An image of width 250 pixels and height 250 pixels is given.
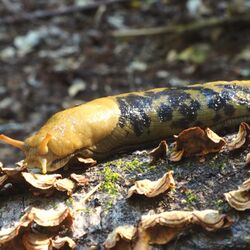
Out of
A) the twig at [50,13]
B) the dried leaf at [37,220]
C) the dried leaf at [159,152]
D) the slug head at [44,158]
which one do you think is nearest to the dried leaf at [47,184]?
the dried leaf at [37,220]

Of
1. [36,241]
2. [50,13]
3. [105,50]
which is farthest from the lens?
[50,13]

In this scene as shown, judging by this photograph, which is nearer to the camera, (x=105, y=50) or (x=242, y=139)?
(x=242, y=139)

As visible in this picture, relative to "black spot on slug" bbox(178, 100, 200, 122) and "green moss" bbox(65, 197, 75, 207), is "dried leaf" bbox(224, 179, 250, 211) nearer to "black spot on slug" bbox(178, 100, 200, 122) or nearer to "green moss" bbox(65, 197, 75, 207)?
"green moss" bbox(65, 197, 75, 207)

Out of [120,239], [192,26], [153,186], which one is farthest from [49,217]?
[192,26]

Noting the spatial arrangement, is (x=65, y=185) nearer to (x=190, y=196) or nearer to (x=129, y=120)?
(x=190, y=196)

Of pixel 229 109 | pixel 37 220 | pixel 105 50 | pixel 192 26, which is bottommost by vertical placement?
pixel 105 50

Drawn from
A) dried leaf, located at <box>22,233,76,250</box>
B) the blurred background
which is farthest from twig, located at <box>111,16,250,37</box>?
dried leaf, located at <box>22,233,76,250</box>

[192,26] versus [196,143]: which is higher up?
[196,143]

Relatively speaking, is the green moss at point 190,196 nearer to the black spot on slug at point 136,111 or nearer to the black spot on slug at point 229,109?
the black spot on slug at point 136,111
